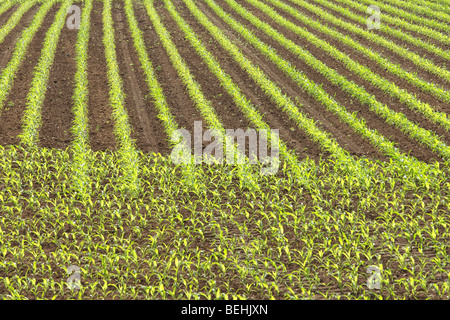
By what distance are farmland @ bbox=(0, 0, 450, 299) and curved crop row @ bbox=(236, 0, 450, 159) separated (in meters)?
Answer: 0.08

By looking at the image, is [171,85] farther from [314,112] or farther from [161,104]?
[314,112]

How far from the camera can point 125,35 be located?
20.0 m

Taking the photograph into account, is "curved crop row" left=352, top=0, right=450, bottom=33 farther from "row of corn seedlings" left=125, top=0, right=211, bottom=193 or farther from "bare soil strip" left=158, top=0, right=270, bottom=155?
"row of corn seedlings" left=125, top=0, right=211, bottom=193

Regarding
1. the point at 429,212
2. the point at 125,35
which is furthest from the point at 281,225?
the point at 125,35

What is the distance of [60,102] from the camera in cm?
1316

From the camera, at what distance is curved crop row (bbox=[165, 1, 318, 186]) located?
926 centimetres

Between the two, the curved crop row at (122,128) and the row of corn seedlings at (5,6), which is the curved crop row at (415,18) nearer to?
the curved crop row at (122,128)

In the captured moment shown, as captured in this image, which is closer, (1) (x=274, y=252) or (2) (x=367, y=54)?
(1) (x=274, y=252)

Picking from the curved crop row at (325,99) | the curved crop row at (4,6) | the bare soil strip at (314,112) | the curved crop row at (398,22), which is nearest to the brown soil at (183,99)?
the bare soil strip at (314,112)

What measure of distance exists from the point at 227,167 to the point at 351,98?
19.2 feet

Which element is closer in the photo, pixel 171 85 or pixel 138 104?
pixel 138 104

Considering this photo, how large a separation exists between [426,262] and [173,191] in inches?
193

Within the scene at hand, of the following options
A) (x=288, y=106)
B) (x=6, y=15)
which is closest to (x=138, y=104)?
(x=288, y=106)

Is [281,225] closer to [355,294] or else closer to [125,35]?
[355,294]
